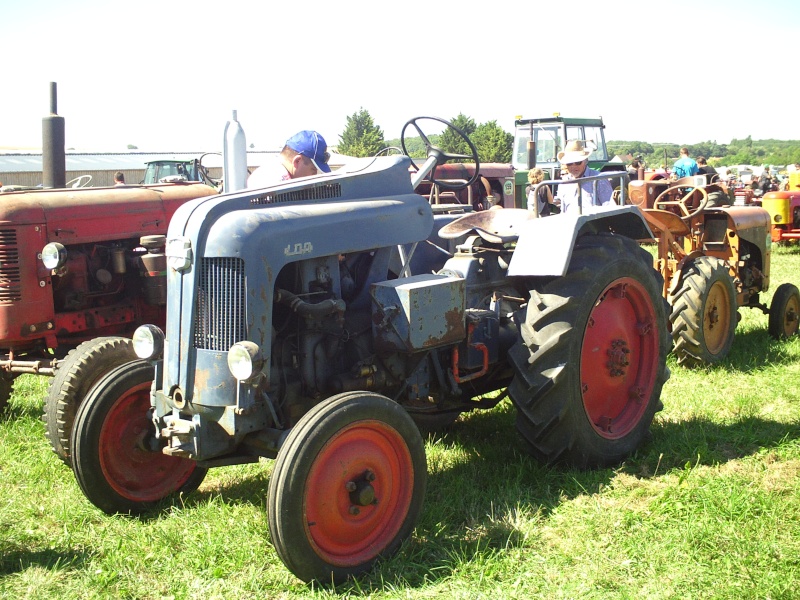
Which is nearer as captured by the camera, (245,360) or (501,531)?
(245,360)

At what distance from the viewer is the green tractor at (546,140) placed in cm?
1633

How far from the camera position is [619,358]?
4445 millimetres

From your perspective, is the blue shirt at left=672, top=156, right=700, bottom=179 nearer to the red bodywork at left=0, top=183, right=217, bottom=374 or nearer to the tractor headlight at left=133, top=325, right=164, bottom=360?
the red bodywork at left=0, top=183, right=217, bottom=374

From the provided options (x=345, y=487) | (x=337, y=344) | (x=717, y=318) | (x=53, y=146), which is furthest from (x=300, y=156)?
(x=717, y=318)

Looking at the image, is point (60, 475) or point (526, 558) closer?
point (526, 558)

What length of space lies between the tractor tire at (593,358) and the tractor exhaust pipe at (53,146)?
4481mm

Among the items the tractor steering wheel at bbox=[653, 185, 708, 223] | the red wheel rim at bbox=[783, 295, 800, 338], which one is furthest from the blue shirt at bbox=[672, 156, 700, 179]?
the red wheel rim at bbox=[783, 295, 800, 338]

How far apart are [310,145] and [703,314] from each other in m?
3.57

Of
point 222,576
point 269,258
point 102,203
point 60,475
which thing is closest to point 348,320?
point 269,258

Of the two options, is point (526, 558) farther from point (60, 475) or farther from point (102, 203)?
point (102, 203)

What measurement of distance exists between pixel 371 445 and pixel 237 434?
545mm

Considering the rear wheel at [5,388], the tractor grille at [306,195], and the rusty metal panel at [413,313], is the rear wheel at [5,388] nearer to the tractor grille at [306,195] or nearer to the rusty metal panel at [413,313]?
the tractor grille at [306,195]

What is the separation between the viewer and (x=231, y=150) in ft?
14.8

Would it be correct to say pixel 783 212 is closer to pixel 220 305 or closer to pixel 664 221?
pixel 664 221
